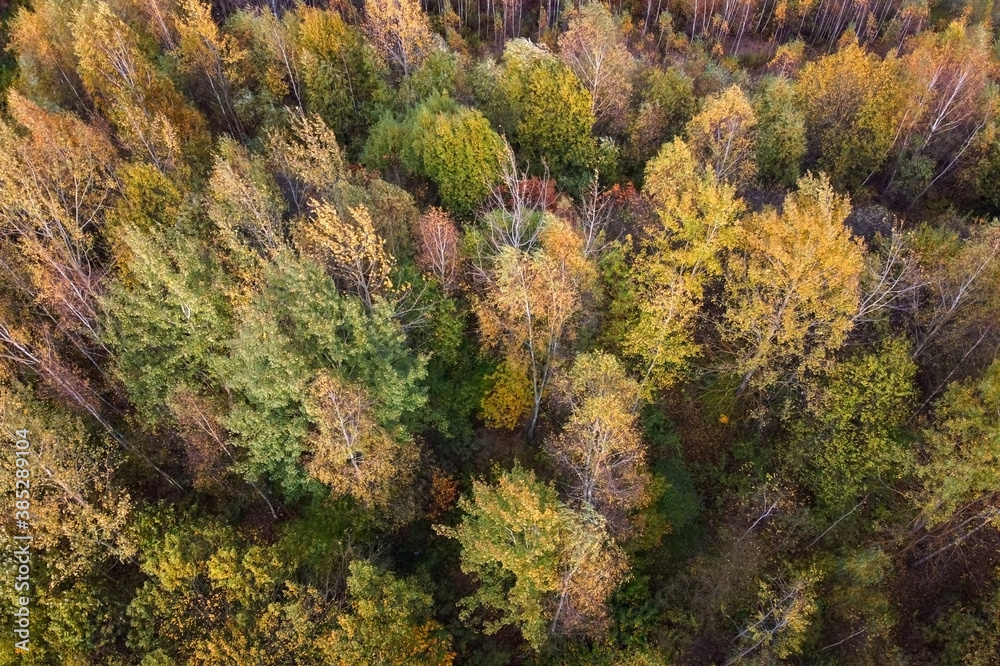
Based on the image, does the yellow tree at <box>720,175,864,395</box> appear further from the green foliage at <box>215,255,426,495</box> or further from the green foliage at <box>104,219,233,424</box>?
the green foliage at <box>104,219,233,424</box>

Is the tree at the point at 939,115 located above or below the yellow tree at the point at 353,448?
above

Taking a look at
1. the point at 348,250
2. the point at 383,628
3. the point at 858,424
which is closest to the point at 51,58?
the point at 348,250

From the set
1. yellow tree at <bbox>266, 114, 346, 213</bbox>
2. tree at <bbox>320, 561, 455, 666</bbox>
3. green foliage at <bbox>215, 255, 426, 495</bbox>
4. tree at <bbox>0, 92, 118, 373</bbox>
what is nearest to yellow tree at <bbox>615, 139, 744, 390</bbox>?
green foliage at <bbox>215, 255, 426, 495</bbox>

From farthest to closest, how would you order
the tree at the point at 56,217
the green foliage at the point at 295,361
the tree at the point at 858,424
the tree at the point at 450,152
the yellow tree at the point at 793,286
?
the tree at the point at 450,152, the tree at the point at 858,424, the yellow tree at the point at 793,286, the tree at the point at 56,217, the green foliage at the point at 295,361

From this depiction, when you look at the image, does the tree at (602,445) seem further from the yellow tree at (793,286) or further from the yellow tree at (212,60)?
the yellow tree at (212,60)

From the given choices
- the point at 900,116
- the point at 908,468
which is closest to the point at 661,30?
the point at 900,116

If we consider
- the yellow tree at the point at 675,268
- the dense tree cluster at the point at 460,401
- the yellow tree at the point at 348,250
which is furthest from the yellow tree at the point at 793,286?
the yellow tree at the point at 348,250
